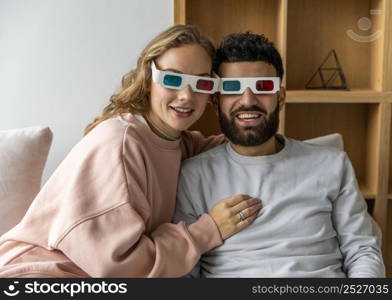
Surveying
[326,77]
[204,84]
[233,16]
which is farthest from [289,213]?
[233,16]

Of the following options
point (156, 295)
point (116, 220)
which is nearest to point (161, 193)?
point (116, 220)

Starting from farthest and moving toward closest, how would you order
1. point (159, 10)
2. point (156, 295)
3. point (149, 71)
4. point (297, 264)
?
point (159, 10) < point (149, 71) < point (297, 264) < point (156, 295)

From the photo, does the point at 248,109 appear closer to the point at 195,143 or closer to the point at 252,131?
the point at 252,131

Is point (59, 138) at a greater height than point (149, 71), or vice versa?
point (149, 71)

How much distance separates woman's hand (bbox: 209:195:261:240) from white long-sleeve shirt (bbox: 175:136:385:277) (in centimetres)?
3

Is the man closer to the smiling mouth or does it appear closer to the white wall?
the smiling mouth

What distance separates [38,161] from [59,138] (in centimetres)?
33

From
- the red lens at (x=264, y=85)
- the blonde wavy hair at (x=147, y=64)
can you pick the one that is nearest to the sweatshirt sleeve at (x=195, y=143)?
the blonde wavy hair at (x=147, y=64)

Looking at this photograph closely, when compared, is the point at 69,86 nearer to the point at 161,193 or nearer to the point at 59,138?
the point at 59,138

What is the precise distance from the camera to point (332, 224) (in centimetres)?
153

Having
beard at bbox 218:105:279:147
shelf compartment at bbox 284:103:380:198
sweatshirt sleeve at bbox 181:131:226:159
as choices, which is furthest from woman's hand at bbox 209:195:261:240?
shelf compartment at bbox 284:103:380:198

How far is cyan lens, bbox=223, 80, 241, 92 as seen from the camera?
1.48 m

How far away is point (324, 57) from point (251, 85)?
0.67 meters

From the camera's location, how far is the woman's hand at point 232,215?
143 centimetres
